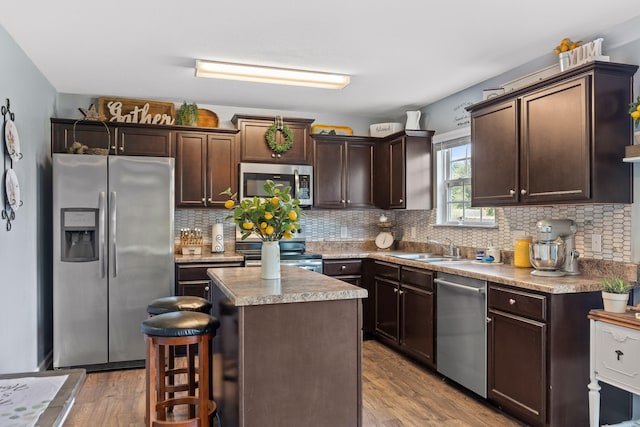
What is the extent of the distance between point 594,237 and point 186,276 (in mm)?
3279

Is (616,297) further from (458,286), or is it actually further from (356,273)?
(356,273)

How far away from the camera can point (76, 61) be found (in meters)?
3.60

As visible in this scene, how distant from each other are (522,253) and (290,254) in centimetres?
221

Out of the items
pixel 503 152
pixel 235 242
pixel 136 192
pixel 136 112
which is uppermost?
pixel 136 112

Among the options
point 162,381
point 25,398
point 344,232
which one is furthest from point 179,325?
point 344,232

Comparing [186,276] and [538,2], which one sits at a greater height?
[538,2]

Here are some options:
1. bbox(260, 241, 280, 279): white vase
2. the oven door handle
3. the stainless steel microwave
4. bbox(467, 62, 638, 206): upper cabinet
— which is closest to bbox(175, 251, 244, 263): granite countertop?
the stainless steel microwave

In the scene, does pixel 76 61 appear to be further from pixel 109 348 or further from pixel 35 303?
pixel 109 348

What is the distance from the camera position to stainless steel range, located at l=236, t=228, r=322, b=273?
460cm

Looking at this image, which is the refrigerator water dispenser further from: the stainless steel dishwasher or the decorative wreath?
the stainless steel dishwasher

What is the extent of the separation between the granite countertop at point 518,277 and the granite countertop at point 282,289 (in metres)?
1.12

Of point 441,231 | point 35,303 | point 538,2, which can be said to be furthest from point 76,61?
point 441,231

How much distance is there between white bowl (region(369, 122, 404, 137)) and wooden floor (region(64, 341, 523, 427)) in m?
2.54

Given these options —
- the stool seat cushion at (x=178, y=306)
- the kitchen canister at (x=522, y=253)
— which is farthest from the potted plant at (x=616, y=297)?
the stool seat cushion at (x=178, y=306)
